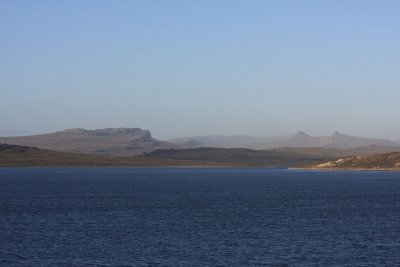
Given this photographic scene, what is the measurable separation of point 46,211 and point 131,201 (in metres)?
18.9

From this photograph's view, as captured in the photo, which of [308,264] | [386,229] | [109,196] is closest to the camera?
[308,264]

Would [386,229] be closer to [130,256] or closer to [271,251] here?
[271,251]

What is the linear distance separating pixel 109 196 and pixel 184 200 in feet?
48.0

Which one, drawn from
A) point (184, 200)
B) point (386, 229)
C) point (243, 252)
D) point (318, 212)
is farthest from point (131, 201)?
point (243, 252)

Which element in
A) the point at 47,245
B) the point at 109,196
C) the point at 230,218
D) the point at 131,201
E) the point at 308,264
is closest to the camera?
the point at 308,264

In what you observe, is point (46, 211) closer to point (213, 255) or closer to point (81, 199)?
point (81, 199)

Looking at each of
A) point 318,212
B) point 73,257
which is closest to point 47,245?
point 73,257

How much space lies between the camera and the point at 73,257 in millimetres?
48125

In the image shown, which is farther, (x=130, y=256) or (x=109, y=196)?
(x=109, y=196)

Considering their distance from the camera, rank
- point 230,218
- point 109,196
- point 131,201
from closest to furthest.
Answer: point 230,218 → point 131,201 → point 109,196

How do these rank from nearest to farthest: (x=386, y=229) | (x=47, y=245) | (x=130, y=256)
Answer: (x=130, y=256), (x=47, y=245), (x=386, y=229)

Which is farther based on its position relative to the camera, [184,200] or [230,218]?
[184,200]

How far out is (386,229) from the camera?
62.3m

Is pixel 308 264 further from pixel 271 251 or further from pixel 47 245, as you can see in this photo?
pixel 47 245
